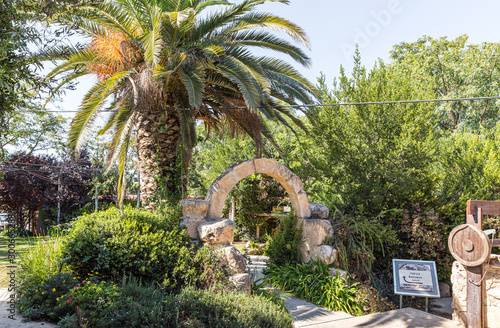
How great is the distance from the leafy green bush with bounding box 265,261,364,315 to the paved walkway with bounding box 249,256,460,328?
22 centimetres

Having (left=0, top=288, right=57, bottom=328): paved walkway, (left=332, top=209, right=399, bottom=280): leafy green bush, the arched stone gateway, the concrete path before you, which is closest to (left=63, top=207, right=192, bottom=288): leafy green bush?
the arched stone gateway

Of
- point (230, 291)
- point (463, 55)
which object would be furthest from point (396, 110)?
point (463, 55)

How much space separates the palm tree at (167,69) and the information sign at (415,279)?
4266 millimetres

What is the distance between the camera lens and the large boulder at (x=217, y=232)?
596 centimetres

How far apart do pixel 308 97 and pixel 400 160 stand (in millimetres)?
2681

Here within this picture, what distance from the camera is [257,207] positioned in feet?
44.4

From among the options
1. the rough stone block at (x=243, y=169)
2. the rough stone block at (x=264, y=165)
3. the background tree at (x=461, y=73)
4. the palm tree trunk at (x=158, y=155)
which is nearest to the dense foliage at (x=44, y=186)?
the palm tree trunk at (x=158, y=155)

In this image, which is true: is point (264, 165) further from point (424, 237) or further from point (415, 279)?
point (424, 237)

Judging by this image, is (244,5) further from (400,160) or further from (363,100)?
(400,160)

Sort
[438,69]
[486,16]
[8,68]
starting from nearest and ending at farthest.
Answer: [8,68], [486,16], [438,69]

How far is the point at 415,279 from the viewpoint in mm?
6703

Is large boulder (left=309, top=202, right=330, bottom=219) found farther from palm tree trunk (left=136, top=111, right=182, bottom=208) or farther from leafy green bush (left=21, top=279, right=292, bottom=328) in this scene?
leafy green bush (left=21, top=279, right=292, bottom=328)

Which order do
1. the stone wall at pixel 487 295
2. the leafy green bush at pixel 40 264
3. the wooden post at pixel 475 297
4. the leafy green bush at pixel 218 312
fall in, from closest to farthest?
the leafy green bush at pixel 218 312 → the leafy green bush at pixel 40 264 → the wooden post at pixel 475 297 → the stone wall at pixel 487 295

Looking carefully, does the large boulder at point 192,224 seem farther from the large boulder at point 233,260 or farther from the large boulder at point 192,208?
the large boulder at point 233,260
